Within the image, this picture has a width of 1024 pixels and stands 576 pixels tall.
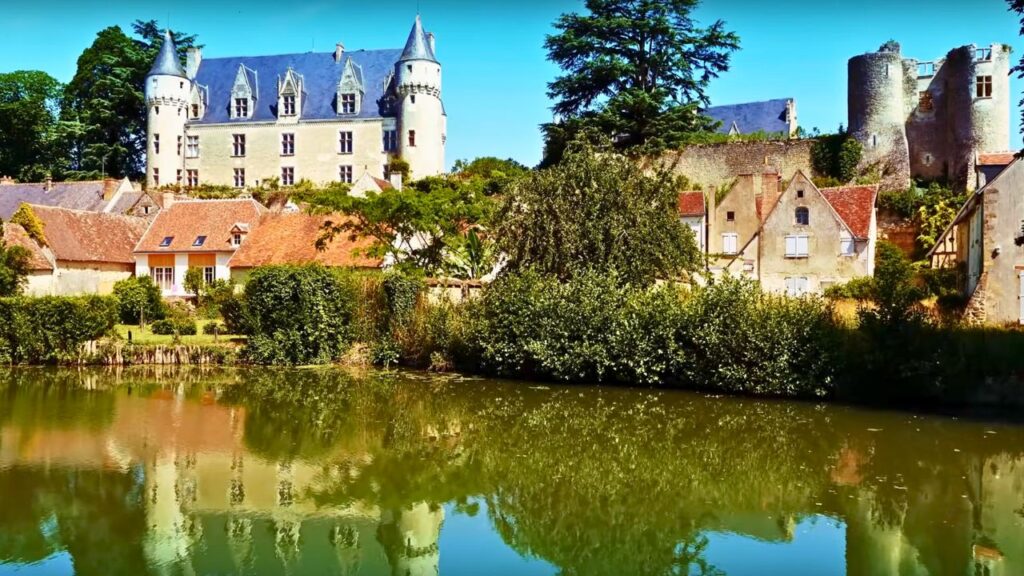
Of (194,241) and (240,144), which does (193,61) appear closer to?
(240,144)

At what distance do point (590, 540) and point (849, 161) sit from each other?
3089cm

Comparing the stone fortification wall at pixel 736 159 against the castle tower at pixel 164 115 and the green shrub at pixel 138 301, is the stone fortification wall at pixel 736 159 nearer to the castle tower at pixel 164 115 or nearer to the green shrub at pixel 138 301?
the green shrub at pixel 138 301

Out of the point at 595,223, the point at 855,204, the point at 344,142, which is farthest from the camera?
the point at 344,142

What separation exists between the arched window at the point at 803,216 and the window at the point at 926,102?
8.85m

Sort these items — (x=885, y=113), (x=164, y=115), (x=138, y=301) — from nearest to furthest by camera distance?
1. (x=138, y=301)
2. (x=885, y=113)
3. (x=164, y=115)

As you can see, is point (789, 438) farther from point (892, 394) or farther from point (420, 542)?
point (420, 542)

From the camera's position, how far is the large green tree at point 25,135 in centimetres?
5254

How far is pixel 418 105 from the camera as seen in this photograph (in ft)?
157

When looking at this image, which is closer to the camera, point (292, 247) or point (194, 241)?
point (292, 247)

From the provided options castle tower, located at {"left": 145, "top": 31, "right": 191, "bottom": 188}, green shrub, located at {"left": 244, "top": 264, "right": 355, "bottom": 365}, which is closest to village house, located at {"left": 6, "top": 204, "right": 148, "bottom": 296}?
green shrub, located at {"left": 244, "top": 264, "right": 355, "bottom": 365}

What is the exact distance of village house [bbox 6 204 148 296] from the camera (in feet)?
106

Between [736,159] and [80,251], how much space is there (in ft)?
90.1

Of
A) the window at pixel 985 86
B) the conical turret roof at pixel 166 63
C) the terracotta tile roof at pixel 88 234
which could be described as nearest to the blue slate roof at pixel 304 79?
the conical turret roof at pixel 166 63

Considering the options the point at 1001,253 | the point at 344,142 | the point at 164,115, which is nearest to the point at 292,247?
the point at 344,142
